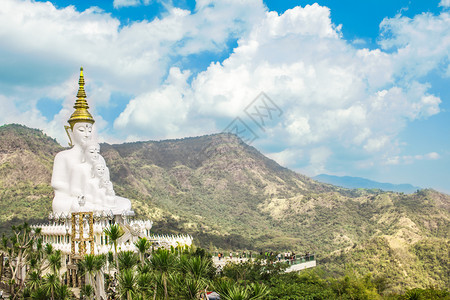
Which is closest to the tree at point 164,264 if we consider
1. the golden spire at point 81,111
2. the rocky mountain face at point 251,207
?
the golden spire at point 81,111

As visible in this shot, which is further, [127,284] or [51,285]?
[51,285]

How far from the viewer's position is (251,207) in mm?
102375

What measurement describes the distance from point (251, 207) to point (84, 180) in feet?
236

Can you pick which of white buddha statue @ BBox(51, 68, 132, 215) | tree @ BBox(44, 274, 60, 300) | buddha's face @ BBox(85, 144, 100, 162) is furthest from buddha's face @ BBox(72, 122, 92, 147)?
tree @ BBox(44, 274, 60, 300)

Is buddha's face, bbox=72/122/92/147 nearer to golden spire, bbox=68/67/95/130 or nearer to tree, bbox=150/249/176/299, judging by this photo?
golden spire, bbox=68/67/95/130

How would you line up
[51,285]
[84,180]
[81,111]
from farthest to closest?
[81,111]
[84,180]
[51,285]

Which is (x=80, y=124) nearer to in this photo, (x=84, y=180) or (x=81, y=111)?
(x=81, y=111)

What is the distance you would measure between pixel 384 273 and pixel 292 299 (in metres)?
27.8

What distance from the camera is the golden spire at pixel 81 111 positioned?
3544 cm

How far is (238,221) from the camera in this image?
300 feet

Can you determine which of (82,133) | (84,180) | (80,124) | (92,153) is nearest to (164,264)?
(84,180)

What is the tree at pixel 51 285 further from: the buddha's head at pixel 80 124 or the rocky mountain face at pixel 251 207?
the rocky mountain face at pixel 251 207

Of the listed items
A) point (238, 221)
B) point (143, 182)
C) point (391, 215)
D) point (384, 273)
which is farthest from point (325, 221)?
point (143, 182)

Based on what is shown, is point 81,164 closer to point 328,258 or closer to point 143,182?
point 328,258
